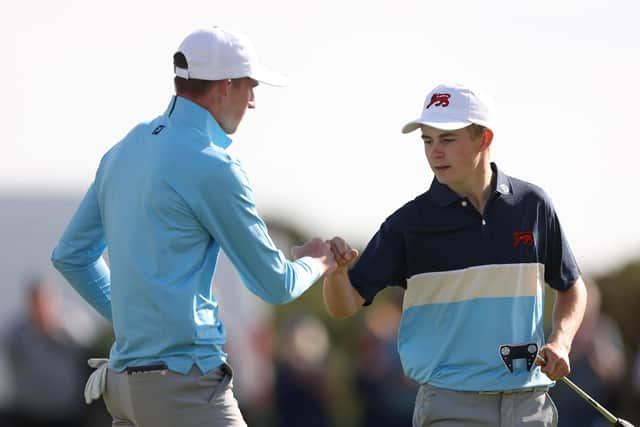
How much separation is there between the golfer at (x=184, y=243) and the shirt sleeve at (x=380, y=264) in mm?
655

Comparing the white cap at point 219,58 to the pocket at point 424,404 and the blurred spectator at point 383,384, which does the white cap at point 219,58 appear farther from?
the blurred spectator at point 383,384

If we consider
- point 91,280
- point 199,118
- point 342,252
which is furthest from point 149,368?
point 342,252

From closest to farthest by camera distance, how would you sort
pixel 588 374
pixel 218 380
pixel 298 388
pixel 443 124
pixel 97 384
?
pixel 218 380
pixel 97 384
pixel 443 124
pixel 588 374
pixel 298 388

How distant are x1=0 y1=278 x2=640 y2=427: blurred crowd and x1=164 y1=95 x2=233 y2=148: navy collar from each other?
6429mm

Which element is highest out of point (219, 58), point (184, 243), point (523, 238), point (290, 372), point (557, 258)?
point (219, 58)

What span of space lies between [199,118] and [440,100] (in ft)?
4.26

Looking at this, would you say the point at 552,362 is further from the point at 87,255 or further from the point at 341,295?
the point at 87,255

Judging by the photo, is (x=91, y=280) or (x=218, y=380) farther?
(x=91, y=280)

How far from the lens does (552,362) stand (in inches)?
259

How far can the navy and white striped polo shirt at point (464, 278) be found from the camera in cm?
677

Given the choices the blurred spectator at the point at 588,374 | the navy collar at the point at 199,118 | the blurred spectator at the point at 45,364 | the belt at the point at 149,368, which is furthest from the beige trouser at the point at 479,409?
the blurred spectator at the point at 45,364

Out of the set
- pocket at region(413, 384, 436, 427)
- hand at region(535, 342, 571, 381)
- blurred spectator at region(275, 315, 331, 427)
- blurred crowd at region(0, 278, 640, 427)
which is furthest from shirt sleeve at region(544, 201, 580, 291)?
blurred spectator at region(275, 315, 331, 427)

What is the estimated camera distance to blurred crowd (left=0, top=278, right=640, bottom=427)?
12.4 meters

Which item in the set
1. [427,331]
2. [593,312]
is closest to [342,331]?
[593,312]
